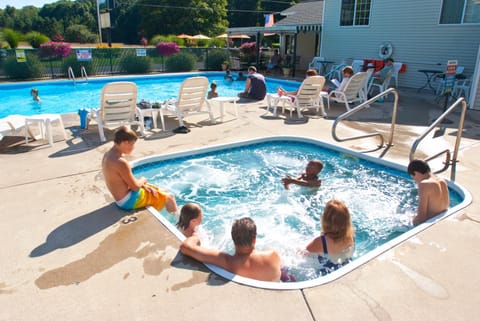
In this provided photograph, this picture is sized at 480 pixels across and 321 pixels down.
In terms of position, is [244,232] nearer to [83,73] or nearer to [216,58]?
[83,73]

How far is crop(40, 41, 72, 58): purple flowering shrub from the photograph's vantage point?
52.0 ft

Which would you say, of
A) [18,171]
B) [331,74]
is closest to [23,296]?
[18,171]

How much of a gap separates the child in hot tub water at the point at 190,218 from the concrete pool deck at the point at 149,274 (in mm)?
194

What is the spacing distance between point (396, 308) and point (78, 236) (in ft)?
8.92

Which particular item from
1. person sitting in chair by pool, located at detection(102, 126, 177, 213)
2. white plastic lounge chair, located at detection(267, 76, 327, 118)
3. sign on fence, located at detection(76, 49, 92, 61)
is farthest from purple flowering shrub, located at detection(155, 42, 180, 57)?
person sitting in chair by pool, located at detection(102, 126, 177, 213)

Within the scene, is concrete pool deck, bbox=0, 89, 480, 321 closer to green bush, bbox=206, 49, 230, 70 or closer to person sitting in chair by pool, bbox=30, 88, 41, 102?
person sitting in chair by pool, bbox=30, 88, 41, 102

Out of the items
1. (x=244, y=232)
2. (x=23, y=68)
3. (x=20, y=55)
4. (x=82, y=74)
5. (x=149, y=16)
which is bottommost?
(x=244, y=232)

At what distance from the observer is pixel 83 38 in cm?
5034

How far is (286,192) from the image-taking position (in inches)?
193

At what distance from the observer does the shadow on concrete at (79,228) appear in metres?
3.09

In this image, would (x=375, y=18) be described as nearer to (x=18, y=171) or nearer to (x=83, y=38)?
(x=18, y=171)

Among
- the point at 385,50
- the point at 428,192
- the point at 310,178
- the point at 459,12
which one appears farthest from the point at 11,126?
the point at 459,12

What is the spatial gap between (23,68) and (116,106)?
12359 millimetres

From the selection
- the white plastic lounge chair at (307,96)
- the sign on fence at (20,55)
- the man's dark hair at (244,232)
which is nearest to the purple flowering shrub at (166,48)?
the sign on fence at (20,55)
